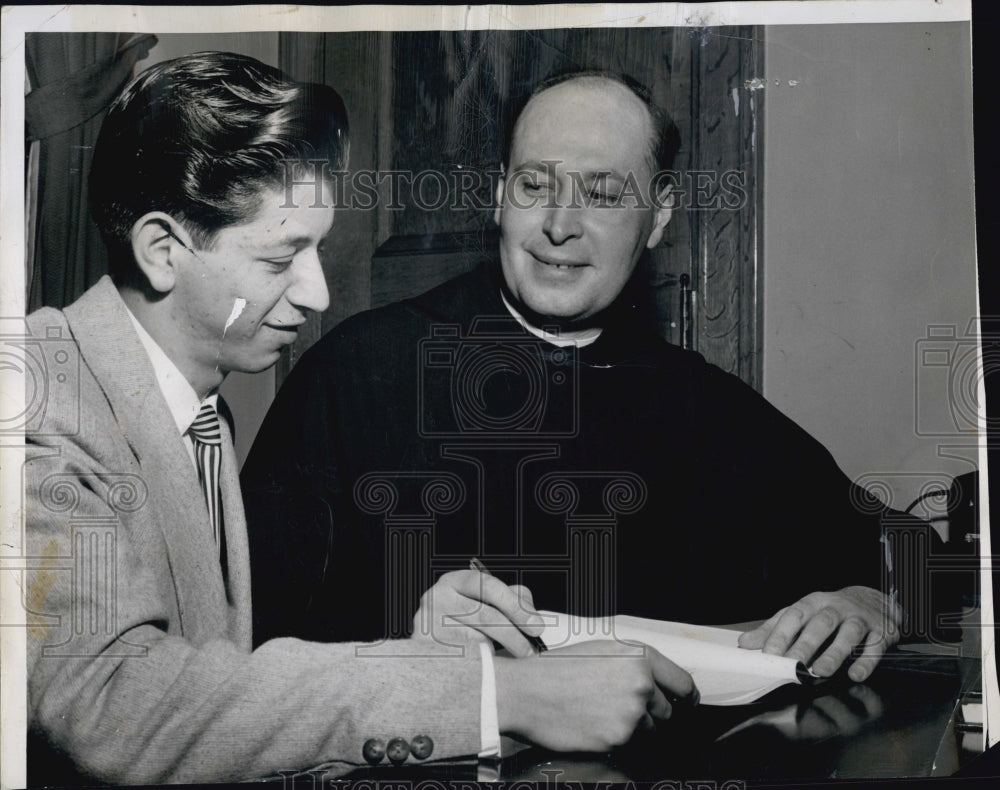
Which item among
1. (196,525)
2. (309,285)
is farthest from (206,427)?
(309,285)

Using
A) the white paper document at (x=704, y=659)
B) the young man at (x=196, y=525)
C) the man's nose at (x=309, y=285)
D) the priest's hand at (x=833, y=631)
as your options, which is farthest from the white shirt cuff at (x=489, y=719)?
the man's nose at (x=309, y=285)

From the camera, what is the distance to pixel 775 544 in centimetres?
220

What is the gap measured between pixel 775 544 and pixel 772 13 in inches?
41.4

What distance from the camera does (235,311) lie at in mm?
2127

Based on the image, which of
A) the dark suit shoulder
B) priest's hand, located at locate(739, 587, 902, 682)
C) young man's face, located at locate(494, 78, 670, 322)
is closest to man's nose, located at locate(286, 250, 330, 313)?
the dark suit shoulder

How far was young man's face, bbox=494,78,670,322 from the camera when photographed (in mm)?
2160

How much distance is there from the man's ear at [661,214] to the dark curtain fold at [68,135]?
1030 mm

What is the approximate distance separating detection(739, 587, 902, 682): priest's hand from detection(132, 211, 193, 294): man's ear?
4.26 ft

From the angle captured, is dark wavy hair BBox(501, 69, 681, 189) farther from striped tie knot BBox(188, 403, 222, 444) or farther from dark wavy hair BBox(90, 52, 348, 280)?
striped tie knot BBox(188, 403, 222, 444)

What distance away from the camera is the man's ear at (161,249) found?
211cm

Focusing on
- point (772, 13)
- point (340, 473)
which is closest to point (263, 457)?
point (340, 473)

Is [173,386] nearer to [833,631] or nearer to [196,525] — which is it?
[196,525]

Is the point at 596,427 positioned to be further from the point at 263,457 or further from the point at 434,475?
the point at 263,457

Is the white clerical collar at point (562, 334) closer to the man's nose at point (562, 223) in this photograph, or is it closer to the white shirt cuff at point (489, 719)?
the man's nose at point (562, 223)
